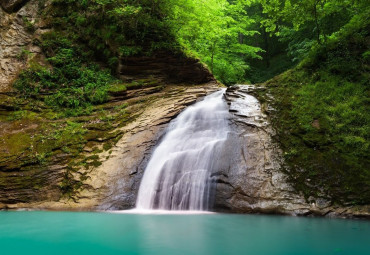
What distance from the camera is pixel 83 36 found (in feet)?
42.1

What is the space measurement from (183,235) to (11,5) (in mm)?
13257

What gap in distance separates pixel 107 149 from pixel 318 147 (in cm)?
580

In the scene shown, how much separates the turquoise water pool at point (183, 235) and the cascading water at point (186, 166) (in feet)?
2.47

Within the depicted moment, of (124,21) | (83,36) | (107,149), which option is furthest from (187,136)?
(83,36)

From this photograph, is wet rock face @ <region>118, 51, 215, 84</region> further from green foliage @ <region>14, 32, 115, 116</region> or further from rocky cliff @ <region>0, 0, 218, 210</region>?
green foliage @ <region>14, 32, 115, 116</region>

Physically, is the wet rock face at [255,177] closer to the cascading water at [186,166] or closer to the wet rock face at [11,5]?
the cascading water at [186,166]

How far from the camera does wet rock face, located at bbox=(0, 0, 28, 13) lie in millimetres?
12172

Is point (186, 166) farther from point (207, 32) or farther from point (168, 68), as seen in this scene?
point (207, 32)

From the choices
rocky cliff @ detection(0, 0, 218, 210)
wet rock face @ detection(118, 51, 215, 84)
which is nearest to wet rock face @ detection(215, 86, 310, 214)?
rocky cliff @ detection(0, 0, 218, 210)

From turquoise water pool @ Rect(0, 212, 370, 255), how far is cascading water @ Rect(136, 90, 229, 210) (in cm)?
75

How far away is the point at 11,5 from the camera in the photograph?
1229cm

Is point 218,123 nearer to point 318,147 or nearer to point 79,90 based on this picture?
point 318,147

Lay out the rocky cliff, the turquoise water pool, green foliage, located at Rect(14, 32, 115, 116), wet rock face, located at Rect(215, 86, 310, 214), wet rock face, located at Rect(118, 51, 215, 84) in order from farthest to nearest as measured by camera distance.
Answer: wet rock face, located at Rect(118, 51, 215, 84)
green foliage, located at Rect(14, 32, 115, 116)
the rocky cliff
wet rock face, located at Rect(215, 86, 310, 214)
the turquoise water pool

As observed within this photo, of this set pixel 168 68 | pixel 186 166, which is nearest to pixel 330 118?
pixel 186 166
